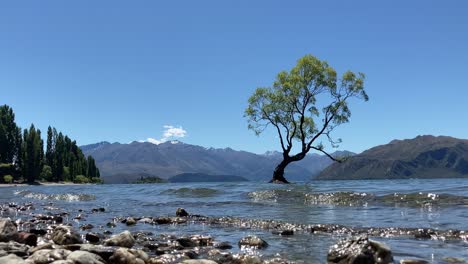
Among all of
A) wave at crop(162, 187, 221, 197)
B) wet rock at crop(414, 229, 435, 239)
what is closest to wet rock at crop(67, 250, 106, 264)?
wet rock at crop(414, 229, 435, 239)

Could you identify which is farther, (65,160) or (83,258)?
(65,160)

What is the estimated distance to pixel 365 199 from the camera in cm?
2325

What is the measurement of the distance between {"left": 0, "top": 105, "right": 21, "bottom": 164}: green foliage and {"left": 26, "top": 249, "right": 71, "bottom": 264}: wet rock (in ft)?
442

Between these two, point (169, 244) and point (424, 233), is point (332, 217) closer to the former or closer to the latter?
point (424, 233)

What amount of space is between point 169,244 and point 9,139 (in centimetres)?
13872

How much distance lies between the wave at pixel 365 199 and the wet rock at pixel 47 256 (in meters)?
16.3

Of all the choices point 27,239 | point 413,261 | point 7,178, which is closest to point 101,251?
point 27,239

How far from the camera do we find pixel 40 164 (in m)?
130

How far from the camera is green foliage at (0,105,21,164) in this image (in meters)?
130

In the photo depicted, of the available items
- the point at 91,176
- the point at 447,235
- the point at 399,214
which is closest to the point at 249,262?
the point at 447,235

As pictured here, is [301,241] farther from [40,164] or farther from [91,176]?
[91,176]

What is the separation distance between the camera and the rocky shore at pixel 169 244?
952cm

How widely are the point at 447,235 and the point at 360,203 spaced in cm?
1005

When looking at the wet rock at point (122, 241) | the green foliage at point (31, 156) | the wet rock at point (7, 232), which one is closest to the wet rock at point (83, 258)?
the wet rock at point (122, 241)
